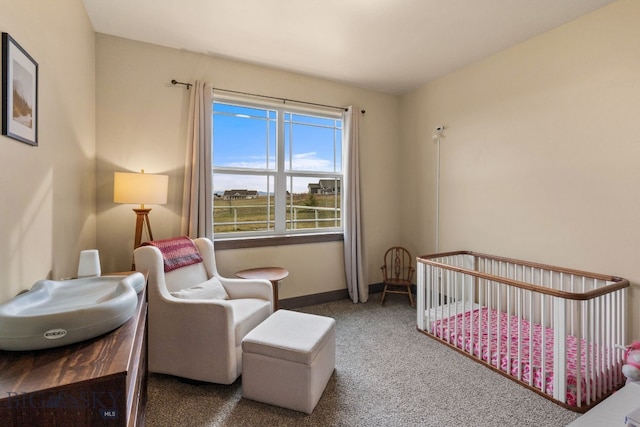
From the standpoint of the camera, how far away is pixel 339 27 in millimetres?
2584

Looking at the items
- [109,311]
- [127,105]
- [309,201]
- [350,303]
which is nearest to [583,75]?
[309,201]

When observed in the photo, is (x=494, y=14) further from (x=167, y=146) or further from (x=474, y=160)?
(x=167, y=146)

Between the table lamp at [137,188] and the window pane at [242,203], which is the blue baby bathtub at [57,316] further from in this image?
the window pane at [242,203]

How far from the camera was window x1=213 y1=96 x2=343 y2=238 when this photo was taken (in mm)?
3277

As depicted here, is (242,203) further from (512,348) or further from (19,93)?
(512,348)

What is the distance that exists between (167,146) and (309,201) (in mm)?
1654

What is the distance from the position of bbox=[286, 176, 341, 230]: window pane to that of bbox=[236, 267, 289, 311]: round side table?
0.69 m

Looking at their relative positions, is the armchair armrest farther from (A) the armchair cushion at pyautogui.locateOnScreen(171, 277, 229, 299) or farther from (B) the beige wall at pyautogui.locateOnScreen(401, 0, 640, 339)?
(B) the beige wall at pyautogui.locateOnScreen(401, 0, 640, 339)

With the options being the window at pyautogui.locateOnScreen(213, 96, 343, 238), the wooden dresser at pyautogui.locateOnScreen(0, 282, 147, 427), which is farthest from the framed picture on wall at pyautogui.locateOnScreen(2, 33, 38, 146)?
the window at pyautogui.locateOnScreen(213, 96, 343, 238)

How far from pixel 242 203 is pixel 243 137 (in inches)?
28.7

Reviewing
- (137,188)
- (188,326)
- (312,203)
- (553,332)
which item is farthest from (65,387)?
(312,203)

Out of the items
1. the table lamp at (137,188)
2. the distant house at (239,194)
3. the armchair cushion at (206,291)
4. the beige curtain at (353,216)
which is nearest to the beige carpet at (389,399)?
the armchair cushion at (206,291)

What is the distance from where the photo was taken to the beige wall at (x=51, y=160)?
122cm

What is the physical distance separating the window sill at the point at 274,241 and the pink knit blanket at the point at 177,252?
52 centimetres
